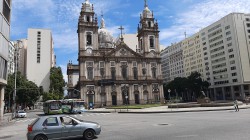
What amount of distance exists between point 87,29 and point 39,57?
6069cm

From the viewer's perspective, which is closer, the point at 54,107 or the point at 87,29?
the point at 54,107

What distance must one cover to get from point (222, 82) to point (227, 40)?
1538cm

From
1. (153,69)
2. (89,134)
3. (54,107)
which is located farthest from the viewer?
(153,69)

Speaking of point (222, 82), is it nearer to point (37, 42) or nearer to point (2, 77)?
point (2, 77)

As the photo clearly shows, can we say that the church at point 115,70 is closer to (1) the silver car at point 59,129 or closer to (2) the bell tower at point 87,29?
(2) the bell tower at point 87,29

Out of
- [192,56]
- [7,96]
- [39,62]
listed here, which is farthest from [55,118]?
[39,62]

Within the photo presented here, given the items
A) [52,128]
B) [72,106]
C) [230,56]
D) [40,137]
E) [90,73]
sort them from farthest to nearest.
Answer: [230,56]
[90,73]
[72,106]
[52,128]
[40,137]

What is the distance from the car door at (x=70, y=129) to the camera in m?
12.0

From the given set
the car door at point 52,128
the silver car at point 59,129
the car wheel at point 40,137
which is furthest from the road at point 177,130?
the car wheel at point 40,137

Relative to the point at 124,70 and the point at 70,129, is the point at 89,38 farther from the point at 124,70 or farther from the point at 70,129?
the point at 70,129

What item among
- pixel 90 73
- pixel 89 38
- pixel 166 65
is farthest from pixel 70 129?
pixel 166 65

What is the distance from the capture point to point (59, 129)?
11867 mm

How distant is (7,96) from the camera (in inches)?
2340

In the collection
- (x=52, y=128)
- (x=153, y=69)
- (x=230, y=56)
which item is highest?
(x=230, y=56)
